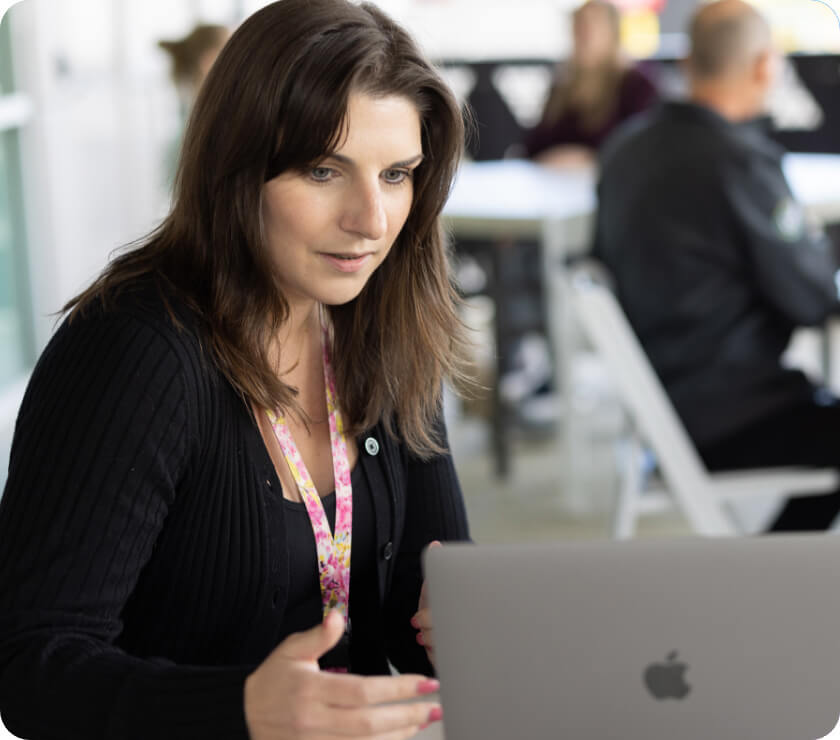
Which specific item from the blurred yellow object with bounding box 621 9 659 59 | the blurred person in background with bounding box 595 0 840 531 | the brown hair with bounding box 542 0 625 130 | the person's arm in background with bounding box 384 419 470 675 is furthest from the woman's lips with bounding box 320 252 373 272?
the blurred yellow object with bounding box 621 9 659 59

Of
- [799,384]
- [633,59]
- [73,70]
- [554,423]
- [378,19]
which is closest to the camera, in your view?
[378,19]

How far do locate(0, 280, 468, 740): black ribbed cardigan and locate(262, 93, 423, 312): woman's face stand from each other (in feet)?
0.42

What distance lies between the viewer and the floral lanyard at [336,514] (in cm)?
123

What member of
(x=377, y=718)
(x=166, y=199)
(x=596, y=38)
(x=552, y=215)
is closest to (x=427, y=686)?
(x=377, y=718)

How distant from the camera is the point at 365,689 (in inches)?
33.6

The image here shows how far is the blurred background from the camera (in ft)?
11.8

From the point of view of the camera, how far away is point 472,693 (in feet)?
2.79

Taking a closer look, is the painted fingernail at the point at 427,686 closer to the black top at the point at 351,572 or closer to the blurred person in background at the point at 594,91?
the black top at the point at 351,572

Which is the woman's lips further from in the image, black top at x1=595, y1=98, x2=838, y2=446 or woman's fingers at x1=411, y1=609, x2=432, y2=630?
black top at x1=595, y1=98, x2=838, y2=446

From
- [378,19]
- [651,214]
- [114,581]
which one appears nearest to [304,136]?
[378,19]

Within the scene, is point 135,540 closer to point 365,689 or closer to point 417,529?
point 365,689

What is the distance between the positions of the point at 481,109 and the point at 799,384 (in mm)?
2959

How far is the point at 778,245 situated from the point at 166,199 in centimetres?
146

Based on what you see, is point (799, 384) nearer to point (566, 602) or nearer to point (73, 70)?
point (566, 602)
